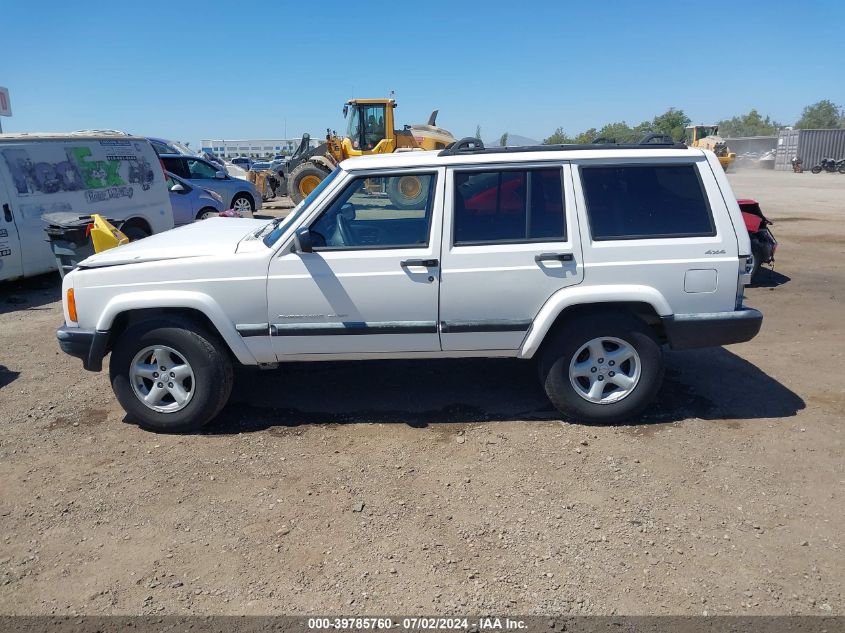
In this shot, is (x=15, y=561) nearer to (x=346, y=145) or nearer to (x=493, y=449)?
(x=493, y=449)

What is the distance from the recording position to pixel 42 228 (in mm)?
8734

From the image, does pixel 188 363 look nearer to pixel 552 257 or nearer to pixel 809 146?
pixel 552 257

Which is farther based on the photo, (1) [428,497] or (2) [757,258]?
(2) [757,258]

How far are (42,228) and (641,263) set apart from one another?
7923 millimetres

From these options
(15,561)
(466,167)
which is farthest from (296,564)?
(466,167)

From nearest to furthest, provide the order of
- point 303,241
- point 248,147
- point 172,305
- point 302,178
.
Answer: point 303,241 < point 172,305 < point 302,178 < point 248,147

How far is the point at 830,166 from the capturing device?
39.8 meters

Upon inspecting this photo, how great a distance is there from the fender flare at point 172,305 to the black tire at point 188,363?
0.45 feet

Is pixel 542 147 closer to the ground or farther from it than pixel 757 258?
farther from it

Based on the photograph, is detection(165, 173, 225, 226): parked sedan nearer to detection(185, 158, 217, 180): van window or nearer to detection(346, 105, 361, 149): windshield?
detection(185, 158, 217, 180): van window

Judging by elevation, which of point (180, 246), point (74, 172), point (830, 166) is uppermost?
point (74, 172)

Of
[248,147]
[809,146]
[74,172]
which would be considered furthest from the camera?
[248,147]

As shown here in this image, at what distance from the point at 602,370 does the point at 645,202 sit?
1.19 meters

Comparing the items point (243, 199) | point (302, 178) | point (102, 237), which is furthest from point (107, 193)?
point (302, 178)
